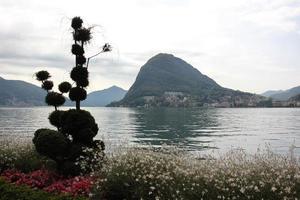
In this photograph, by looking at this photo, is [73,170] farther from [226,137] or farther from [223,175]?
[226,137]

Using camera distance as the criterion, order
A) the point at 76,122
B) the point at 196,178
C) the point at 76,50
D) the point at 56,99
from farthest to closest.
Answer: the point at 56,99, the point at 76,50, the point at 76,122, the point at 196,178

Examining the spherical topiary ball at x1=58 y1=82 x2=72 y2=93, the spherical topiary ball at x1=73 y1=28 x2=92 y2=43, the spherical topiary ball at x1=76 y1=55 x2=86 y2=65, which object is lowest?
the spherical topiary ball at x1=58 y1=82 x2=72 y2=93

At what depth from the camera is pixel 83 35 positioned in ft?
61.7

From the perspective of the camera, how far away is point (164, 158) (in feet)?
43.8

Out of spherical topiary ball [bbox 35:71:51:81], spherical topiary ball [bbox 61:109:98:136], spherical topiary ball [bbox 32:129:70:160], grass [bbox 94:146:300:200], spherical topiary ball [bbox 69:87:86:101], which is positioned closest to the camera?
grass [bbox 94:146:300:200]

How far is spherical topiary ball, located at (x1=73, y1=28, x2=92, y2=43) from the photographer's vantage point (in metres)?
18.8

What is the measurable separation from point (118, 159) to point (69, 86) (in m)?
7.50

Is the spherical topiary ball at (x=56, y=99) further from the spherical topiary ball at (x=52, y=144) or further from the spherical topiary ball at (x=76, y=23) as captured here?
the spherical topiary ball at (x=52, y=144)

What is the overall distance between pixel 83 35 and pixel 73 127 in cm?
418

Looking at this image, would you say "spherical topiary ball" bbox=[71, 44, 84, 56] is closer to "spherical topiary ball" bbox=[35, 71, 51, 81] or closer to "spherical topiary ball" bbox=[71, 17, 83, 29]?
"spherical topiary ball" bbox=[71, 17, 83, 29]

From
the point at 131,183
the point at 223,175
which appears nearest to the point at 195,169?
the point at 223,175

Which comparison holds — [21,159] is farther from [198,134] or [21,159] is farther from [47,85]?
[198,134]

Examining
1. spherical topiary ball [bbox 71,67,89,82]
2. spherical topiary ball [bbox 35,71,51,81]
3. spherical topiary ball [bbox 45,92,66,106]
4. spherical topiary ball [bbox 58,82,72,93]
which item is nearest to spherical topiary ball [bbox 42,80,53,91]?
A: spherical topiary ball [bbox 35,71,51,81]

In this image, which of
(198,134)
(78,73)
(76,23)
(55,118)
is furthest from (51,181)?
(198,134)
